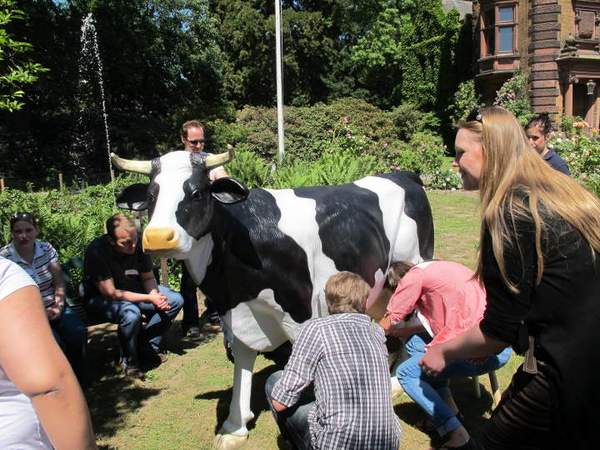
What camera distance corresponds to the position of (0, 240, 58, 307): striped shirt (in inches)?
171

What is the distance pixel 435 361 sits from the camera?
2.19 m

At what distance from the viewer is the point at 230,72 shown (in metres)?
30.1

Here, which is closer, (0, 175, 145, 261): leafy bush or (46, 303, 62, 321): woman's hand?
(46, 303, 62, 321): woman's hand

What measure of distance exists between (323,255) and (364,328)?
1176 millimetres

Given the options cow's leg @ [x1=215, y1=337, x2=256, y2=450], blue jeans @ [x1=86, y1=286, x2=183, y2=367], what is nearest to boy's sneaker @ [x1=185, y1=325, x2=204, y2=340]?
blue jeans @ [x1=86, y1=286, x2=183, y2=367]

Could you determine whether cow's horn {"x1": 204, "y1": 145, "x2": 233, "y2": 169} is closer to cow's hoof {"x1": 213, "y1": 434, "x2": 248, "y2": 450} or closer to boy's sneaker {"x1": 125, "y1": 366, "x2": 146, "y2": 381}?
cow's hoof {"x1": 213, "y1": 434, "x2": 248, "y2": 450}

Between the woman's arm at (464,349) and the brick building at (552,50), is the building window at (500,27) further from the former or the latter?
the woman's arm at (464,349)

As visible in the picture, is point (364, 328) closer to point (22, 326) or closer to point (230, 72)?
point (22, 326)

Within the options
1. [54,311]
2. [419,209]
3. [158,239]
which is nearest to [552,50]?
[419,209]

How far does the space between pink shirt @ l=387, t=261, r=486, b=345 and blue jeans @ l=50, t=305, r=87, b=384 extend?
2620mm

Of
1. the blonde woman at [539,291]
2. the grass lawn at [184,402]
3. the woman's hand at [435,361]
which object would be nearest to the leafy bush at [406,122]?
the grass lawn at [184,402]

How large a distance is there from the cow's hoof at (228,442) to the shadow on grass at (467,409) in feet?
3.86

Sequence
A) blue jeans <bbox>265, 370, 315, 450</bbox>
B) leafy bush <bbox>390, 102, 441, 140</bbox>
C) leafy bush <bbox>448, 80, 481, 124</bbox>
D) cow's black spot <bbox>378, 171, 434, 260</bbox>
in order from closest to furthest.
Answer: blue jeans <bbox>265, 370, 315, 450</bbox> → cow's black spot <bbox>378, 171, 434, 260</bbox> → leafy bush <bbox>390, 102, 441, 140</bbox> → leafy bush <bbox>448, 80, 481, 124</bbox>

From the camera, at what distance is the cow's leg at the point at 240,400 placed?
3.59m
